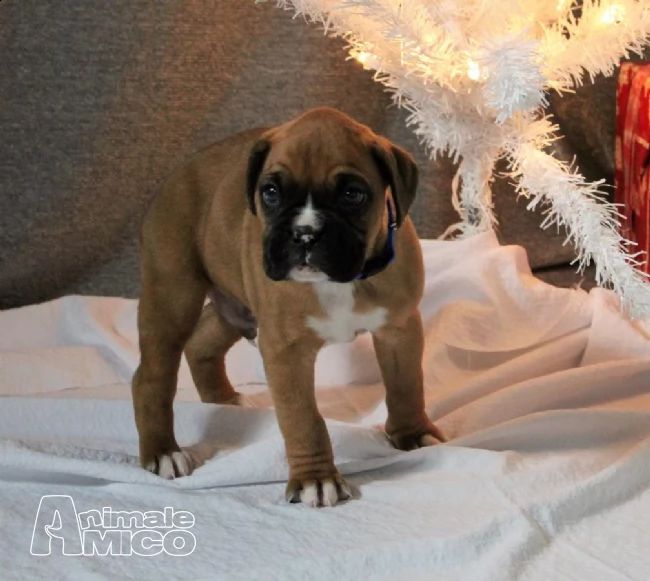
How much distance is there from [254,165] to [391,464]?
2.05ft

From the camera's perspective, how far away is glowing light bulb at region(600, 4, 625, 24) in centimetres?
217

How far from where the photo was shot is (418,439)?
1808mm

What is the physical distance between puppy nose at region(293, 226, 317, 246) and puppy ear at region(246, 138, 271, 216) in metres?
0.20

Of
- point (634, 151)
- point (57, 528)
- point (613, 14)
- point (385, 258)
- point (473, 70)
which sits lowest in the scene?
point (57, 528)

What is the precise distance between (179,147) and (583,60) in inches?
48.7

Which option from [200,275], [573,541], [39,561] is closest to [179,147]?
[200,275]

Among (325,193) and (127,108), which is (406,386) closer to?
(325,193)

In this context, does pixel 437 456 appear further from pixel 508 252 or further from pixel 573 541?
pixel 508 252

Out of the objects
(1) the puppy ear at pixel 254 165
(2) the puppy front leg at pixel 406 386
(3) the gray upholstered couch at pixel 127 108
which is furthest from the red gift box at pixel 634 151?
(1) the puppy ear at pixel 254 165

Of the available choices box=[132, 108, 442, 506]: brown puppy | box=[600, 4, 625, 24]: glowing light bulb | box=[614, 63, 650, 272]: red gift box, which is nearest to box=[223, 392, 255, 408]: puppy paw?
box=[132, 108, 442, 506]: brown puppy

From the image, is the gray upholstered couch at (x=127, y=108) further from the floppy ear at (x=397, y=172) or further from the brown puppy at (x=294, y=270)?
the floppy ear at (x=397, y=172)

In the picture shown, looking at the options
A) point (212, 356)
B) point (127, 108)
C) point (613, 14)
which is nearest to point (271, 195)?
point (212, 356)

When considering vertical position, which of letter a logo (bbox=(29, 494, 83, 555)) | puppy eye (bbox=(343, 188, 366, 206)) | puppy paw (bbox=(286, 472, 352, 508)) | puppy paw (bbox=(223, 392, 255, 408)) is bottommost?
letter a logo (bbox=(29, 494, 83, 555))

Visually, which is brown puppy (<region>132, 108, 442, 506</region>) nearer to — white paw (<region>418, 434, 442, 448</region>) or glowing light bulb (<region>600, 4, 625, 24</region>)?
white paw (<region>418, 434, 442, 448</region>)
